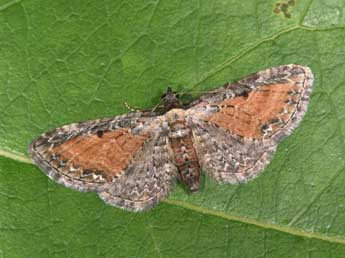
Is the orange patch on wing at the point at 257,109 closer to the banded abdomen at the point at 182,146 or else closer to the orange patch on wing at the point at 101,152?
the banded abdomen at the point at 182,146

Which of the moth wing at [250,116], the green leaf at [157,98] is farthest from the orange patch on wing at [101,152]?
the moth wing at [250,116]

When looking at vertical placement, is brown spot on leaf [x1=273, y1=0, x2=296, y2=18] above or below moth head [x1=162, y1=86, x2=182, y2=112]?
above

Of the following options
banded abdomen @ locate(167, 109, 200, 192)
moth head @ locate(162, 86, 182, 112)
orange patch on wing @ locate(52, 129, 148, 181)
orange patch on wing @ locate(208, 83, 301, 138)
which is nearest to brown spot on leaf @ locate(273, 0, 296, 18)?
orange patch on wing @ locate(208, 83, 301, 138)

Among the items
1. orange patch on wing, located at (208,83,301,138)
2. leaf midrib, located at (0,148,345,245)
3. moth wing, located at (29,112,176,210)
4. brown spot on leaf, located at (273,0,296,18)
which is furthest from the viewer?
orange patch on wing, located at (208,83,301,138)

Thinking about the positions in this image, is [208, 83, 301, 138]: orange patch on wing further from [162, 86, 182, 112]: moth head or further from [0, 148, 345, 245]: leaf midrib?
[0, 148, 345, 245]: leaf midrib

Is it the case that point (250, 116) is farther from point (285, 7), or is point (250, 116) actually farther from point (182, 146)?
point (285, 7)

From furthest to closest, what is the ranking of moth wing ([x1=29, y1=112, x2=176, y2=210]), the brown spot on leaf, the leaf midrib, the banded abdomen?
the banded abdomen → moth wing ([x1=29, y1=112, x2=176, y2=210]) → the brown spot on leaf → the leaf midrib

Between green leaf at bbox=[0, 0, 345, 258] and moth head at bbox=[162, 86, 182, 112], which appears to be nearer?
green leaf at bbox=[0, 0, 345, 258]
